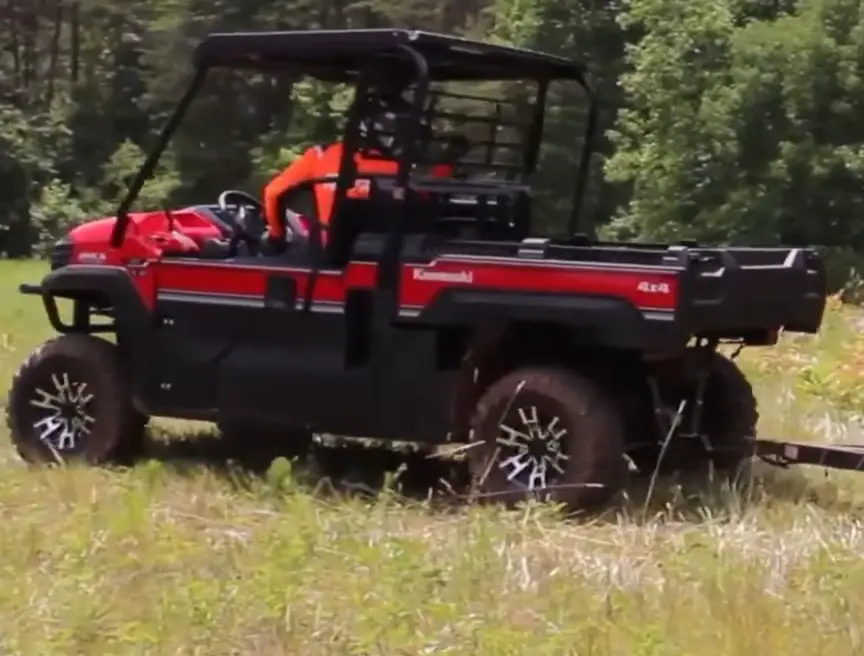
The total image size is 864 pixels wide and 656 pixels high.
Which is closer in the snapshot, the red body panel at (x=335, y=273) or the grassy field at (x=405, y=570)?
the grassy field at (x=405, y=570)

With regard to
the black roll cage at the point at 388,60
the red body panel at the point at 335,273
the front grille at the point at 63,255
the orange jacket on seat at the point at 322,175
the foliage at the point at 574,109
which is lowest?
the foliage at the point at 574,109

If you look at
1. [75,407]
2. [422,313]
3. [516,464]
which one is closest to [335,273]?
[422,313]

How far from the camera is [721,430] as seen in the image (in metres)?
8.91

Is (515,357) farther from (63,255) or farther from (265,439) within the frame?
(63,255)

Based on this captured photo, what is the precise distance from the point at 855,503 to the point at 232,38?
3666 mm

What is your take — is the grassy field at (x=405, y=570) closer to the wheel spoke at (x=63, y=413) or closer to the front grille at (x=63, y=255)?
the wheel spoke at (x=63, y=413)

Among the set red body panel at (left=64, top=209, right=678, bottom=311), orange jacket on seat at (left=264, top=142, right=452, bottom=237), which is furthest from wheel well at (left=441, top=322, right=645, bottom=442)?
orange jacket on seat at (left=264, top=142, right=452, bottom=237)

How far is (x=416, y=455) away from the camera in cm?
967

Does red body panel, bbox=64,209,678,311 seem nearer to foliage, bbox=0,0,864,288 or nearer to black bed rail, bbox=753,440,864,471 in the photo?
black bed rail, bbox=753,440,864,471

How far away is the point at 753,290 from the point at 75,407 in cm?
359

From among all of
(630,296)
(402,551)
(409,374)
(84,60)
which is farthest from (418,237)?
(84,60)

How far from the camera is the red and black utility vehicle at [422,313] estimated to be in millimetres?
7812

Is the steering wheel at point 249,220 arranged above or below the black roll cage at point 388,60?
below

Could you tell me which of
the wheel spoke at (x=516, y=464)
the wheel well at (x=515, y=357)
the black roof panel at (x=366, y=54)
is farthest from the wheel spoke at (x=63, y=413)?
the wheel spoke at (x=516, y=464)
